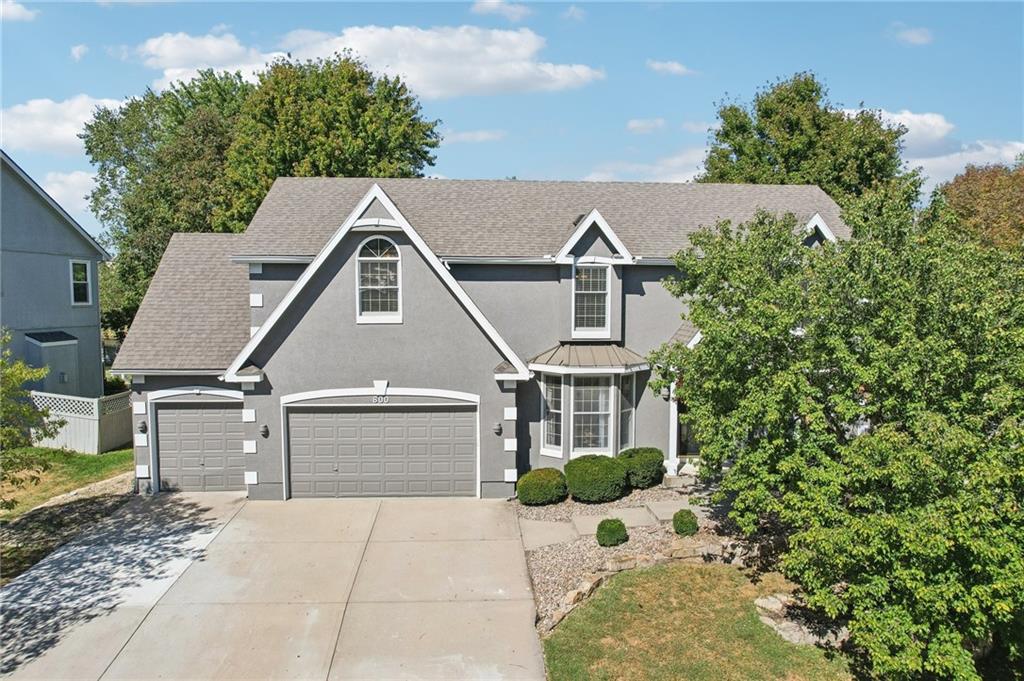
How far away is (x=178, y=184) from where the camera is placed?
39.1 m

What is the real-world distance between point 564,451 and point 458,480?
10.2 feet

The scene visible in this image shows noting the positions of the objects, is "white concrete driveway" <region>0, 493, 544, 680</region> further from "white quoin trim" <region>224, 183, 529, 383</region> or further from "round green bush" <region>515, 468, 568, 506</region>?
"white quoin trim" <region>224, 183, 529, 383</region>

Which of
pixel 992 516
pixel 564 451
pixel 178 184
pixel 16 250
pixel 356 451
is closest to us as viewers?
pixel 992 516

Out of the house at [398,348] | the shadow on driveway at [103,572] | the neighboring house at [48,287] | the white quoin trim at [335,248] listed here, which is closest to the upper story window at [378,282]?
the house at [398,348]

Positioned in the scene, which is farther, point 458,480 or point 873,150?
point 873,150

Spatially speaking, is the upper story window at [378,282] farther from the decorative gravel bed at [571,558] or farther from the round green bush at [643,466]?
the round green bush at [643,466]

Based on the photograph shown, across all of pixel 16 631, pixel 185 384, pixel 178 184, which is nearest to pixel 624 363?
pixel 185 384

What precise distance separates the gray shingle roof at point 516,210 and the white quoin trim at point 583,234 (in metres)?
0.63

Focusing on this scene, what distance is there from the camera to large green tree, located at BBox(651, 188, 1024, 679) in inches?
367

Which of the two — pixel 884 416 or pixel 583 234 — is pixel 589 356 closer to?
pixel 583 234

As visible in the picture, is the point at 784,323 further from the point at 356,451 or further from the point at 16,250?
the point at 16,250

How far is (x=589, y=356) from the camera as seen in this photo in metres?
19.2

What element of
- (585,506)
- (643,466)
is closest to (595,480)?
(585,506)

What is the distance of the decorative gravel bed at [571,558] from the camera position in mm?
13023
